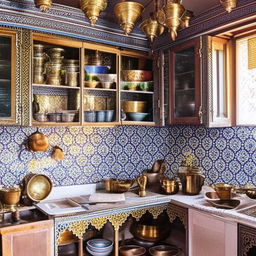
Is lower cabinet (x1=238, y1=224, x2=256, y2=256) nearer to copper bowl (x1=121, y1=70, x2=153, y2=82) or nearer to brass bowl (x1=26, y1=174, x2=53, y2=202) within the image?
brass bowl (x1=26, y1=174, x2=53, y2=202)

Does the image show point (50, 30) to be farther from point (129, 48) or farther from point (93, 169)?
point (93, 169)

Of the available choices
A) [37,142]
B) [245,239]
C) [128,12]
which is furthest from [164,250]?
[128,12]

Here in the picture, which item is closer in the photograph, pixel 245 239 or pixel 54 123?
pixel 245 239

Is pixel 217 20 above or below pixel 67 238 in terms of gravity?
above

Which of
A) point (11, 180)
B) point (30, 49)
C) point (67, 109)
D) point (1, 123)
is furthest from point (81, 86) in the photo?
point (11, 180)

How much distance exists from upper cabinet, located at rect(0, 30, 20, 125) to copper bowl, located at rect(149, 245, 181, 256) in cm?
180

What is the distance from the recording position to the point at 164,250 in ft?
10.5

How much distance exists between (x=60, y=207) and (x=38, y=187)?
360mm

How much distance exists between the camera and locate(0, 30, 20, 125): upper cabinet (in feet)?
8.86

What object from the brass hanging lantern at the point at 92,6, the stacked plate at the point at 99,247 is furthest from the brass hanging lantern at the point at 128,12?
the stacked plate at the point at 99,247

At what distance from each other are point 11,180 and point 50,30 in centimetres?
145

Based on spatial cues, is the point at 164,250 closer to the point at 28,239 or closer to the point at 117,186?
the point at 117,186

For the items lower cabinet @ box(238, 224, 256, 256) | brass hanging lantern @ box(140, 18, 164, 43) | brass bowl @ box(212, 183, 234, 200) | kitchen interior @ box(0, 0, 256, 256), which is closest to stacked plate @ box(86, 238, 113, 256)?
kitchen interior @ box(0, 0, 256, 256)

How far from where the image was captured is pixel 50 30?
9.56ft
